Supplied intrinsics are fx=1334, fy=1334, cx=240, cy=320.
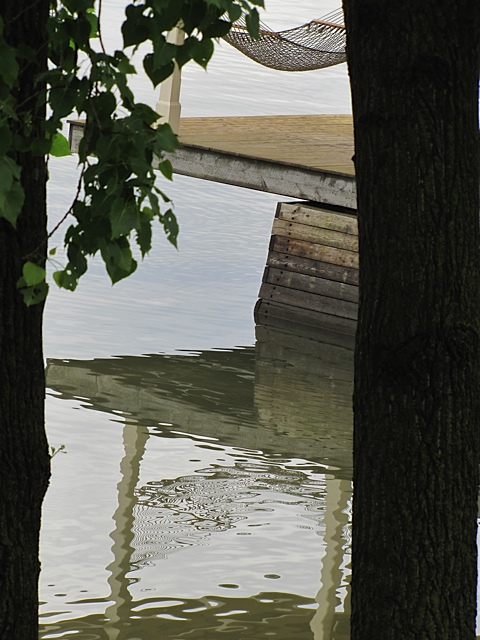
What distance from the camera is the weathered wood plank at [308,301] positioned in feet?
29.5

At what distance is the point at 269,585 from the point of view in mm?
4891

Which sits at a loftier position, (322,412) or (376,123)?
(376,123)

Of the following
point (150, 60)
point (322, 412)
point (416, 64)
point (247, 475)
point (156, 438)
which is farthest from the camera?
point (322, 412)

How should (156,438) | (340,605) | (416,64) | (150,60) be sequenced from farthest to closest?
(156,438) → (340,605) → (416,64) → (150,60)

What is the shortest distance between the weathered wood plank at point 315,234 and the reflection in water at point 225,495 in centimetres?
78

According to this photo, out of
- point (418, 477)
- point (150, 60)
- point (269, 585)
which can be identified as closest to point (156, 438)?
point (269, 585)

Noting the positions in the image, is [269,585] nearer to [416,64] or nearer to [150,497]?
[150,497]

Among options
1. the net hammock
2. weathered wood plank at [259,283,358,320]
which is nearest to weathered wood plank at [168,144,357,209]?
weathered wood plank at [259,283,358,320]

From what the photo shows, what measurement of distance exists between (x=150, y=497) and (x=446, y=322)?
311cm

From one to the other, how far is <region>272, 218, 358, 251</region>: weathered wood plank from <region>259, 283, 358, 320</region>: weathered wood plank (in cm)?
37

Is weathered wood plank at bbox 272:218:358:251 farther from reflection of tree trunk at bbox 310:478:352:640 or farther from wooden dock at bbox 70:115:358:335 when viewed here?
reflection of tree trunk at bbox 310:478:352:640

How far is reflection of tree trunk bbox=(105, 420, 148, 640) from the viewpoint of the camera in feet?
15.0

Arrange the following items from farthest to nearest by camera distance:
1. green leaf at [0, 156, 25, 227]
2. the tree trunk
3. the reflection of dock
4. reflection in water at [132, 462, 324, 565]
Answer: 1. the reflection of dock
2. reflection in water at [132, 462, 324, 565]
3. the tree trunk
4. green leaf at [0, 156, 25, 227]

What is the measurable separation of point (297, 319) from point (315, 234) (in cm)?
60
